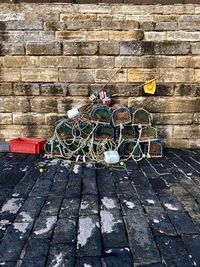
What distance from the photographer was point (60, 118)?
297 inches

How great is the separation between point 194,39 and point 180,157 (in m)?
3.53

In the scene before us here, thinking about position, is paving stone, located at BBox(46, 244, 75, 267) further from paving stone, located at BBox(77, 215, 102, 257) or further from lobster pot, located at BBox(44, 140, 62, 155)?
lobster pot, located at BBox(44, 140, 62, 155)

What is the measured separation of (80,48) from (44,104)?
1835mm

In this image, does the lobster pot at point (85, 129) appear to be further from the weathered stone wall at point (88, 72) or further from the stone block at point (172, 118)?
the stone block at point (172, 118)

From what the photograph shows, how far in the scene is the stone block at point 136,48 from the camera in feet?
24.8

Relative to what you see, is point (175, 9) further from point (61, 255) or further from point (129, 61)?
point (61, 255)

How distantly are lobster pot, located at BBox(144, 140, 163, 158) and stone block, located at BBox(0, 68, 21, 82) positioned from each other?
13.1 ft

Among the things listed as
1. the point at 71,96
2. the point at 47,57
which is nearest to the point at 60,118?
the point at 71,96

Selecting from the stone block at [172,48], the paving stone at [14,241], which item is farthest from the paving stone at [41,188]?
the stone block at [172,48]

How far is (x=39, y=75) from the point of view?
769cm

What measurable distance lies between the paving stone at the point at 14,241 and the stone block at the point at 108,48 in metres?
5.38

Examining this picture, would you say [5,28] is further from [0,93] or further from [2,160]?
[2,160]

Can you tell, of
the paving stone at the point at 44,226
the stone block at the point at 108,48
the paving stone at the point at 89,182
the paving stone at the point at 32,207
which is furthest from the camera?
the stone block at the point at 108,48

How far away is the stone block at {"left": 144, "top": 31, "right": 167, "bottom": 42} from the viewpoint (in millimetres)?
7992
